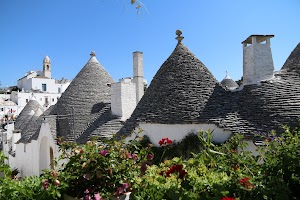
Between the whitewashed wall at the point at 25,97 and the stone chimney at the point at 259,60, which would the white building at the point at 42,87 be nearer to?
the whitewashed wall at the point at 25,97

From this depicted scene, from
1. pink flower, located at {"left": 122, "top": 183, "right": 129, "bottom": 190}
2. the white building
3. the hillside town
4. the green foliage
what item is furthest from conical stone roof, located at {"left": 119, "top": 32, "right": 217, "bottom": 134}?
the white building

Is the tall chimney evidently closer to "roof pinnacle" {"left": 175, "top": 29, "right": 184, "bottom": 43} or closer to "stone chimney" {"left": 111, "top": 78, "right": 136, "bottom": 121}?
"stone chimney" {"left": 111, "top": 78, "right": 136, "bottom": 121}

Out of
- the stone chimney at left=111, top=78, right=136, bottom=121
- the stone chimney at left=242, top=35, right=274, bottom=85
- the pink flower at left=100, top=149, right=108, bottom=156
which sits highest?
the stone chimney at left=242, top=35, right=274, bottom=85

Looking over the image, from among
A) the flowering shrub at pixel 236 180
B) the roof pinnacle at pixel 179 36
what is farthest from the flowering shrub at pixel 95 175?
the roof pinnacle at pixel 179 36

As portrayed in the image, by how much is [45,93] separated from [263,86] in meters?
41.8

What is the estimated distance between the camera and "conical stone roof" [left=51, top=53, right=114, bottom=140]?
12.4 meters

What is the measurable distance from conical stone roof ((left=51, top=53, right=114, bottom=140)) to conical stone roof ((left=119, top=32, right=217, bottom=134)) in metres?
3.72

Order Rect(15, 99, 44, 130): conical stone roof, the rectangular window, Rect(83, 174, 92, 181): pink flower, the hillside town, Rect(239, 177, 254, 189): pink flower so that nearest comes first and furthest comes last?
1. Rect(239, 177, 254, 189): pink flower
2. Rect(83, 174, 92, 181): pink flower
3. the hillside town
4. Rect(15, 99, 44, 130): conical stone roof
5. the rectangular window

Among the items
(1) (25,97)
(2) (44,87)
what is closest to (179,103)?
(1) (25,97)

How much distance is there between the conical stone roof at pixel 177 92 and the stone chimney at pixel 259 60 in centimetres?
129

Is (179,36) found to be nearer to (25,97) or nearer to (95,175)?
(95,175)

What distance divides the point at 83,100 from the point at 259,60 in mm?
8473

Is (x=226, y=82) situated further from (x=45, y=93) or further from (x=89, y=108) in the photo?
(x=45, y=93)

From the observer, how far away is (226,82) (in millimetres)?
22391
